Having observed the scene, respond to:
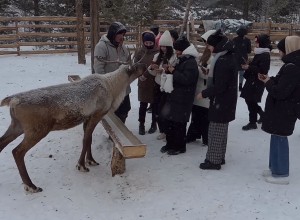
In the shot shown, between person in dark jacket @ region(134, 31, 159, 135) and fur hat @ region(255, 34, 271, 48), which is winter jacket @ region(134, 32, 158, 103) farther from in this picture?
fur hat @ region(255, 34, 271, 48)

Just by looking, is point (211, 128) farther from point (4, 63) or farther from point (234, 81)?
point (4, 63)

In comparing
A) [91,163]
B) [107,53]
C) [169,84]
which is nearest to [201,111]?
[169,84]

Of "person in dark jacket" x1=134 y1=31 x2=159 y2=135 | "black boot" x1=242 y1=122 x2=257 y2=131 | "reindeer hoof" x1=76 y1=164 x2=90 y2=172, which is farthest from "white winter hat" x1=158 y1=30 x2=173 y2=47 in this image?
"black boot" x1=242 y1=122 x2=257 y2=131

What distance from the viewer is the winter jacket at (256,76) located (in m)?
6.63

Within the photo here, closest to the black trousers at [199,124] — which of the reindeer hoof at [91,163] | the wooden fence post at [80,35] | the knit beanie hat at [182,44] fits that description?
the knit beanie hat at [182,44]

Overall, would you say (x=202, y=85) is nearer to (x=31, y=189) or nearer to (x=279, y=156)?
(x=279, y=156)

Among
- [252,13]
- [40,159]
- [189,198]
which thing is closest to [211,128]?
[189,198]

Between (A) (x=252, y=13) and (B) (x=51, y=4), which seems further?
(A) (x=252, y=13)

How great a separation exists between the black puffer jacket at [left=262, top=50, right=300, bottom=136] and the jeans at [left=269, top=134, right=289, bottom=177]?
0.17 metres

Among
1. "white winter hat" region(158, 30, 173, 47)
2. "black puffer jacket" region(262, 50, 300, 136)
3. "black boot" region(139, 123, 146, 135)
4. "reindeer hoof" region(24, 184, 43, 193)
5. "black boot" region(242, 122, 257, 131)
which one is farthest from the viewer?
"black boot" region(242, 122, 257, 131)

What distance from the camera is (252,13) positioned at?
2692 centimetres

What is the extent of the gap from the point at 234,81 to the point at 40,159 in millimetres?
2969

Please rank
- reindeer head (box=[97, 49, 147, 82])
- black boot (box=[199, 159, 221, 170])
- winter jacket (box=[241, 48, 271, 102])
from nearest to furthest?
black boot (box=[199, 159, 221, 170]), reindeer head (box=[97, 49, 147, 82]), winter jacket (box=[241, 48, 271, 102])

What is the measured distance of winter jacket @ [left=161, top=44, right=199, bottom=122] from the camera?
5336mm
